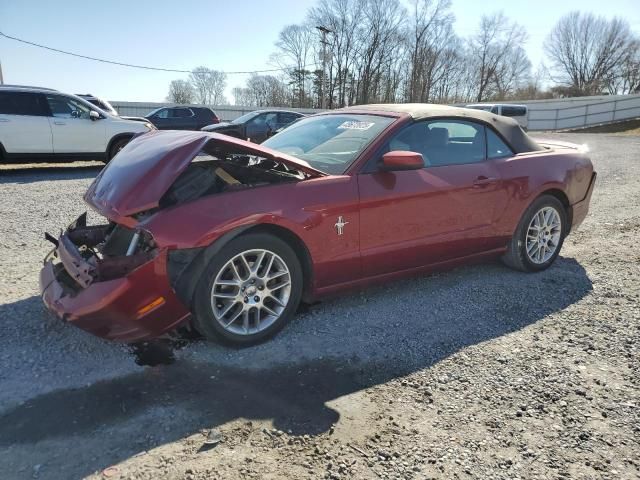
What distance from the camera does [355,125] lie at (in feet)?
12.8

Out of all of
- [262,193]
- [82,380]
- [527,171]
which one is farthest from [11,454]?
[527,171]

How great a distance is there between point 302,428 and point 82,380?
126 centimetres

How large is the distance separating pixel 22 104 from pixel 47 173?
1421 millimetres

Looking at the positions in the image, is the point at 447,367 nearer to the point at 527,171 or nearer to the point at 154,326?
the point at 154,326

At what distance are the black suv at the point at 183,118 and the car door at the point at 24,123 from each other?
27.3 feet

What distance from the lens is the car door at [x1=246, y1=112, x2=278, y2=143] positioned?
15.4 m

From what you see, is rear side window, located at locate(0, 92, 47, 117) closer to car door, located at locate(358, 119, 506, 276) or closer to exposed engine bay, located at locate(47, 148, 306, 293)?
exposed engine bay, located at locate(47, 148, 306, 293)

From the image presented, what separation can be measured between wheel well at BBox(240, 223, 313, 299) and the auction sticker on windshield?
1.17 metres

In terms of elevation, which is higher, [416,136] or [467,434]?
[416,136]

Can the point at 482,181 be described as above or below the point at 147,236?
above

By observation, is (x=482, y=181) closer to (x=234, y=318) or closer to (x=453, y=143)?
(x=453, y=143)

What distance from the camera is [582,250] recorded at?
5273 mm

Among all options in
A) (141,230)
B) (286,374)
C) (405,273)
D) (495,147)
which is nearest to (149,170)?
(141,230)

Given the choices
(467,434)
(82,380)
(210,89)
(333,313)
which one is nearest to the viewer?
(467,434)
